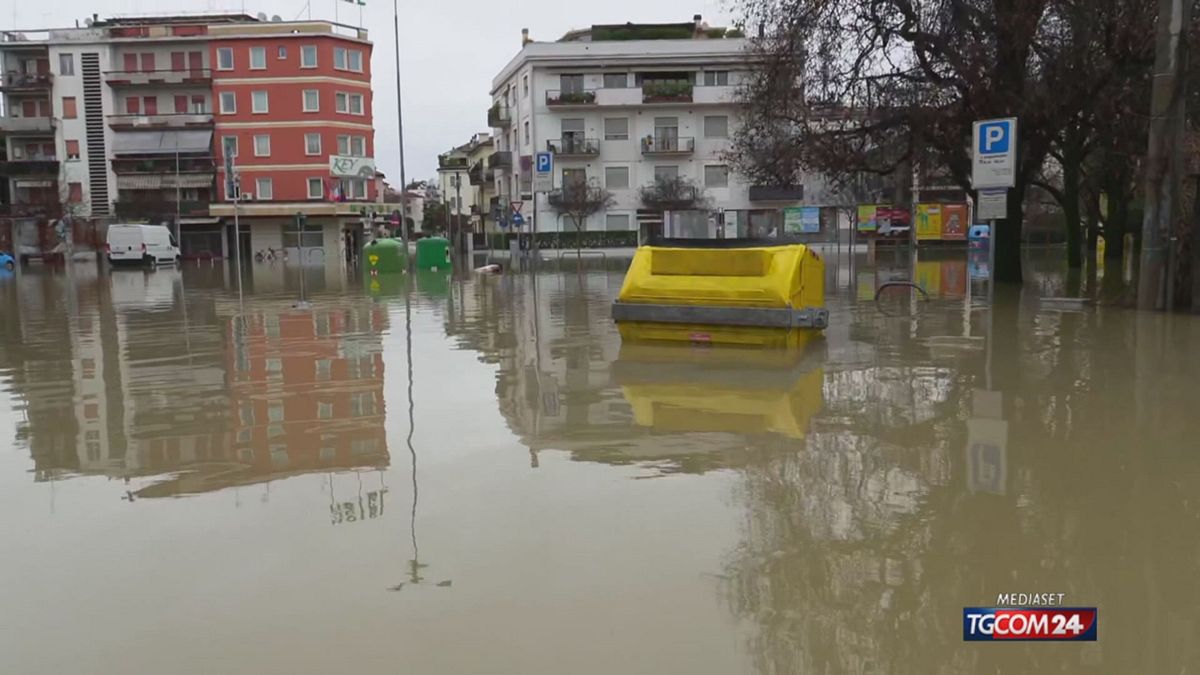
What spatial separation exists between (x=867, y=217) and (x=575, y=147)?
64.3ft

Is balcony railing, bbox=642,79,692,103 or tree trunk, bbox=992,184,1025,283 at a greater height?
balcony railing, bbox=642,79,692,103

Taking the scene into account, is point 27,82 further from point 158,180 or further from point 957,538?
point 957,538

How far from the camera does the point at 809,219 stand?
165 feet

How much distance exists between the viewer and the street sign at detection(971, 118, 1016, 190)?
12.8 metres

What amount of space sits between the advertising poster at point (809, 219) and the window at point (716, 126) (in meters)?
14.1

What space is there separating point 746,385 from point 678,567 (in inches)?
193

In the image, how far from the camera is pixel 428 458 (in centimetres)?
661

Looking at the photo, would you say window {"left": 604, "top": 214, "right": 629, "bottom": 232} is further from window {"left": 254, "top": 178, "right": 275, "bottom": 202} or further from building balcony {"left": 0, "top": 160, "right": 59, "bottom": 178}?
building balcony {"left": 0, "top": 160, "right": 59, "bottom": 178}

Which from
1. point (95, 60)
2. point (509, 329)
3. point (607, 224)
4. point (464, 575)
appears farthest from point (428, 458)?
point (95, 60)

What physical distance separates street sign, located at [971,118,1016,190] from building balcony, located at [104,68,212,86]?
60080mm

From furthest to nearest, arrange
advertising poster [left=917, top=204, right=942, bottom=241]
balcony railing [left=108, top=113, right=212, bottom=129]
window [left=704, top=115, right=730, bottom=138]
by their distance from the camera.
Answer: balcony railing [left=108, top=113, right=212, bottom=129], window [left=704, top=115, right=730, bottom=138], advertising poster [left=917, top=204, right=942, bottom=241]

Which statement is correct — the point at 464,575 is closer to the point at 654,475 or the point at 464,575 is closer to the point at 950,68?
the point at 654,475

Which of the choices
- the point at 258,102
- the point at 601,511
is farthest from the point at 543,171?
the point at 258,102

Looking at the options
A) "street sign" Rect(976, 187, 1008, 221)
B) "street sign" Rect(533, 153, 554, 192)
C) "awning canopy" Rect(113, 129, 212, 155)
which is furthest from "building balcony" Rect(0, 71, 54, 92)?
"street sign" Rect(976, 187, 1008, 221)
